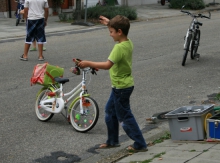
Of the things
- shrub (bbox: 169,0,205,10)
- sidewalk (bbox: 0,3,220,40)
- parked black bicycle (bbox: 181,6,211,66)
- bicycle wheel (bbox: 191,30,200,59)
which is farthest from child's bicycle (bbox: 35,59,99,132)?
shrub (bbox: 169,0,205,10)

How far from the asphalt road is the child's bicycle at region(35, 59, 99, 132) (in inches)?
5.9

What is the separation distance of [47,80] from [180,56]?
24.0ft

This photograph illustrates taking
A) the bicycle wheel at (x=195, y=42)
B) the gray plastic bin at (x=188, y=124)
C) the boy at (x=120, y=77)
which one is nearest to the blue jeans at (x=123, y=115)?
the boy at (x=120, y=77)

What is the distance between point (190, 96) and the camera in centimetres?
1027

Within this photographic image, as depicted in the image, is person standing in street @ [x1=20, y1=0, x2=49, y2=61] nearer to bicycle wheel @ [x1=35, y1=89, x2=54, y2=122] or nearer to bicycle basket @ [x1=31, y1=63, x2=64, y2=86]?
bicycle wheel @ [x1=35, y1=89, x2=54, y2=122]

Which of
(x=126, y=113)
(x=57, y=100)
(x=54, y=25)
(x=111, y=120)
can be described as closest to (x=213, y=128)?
(x=126, y=113)

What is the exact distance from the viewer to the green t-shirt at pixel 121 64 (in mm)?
6531

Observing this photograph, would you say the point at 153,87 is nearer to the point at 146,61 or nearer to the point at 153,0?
the point at 146,61

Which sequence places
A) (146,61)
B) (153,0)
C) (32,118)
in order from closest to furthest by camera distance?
(32,118) → (146,61) → (153,0)

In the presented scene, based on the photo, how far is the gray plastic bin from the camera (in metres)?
7.09

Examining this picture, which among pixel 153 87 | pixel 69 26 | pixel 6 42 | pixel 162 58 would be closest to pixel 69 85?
pixel 153 87

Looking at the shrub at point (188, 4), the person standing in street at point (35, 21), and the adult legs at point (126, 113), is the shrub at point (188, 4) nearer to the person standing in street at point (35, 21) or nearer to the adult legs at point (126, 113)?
the person standing in street at point (35, 21)

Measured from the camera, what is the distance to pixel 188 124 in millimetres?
7148

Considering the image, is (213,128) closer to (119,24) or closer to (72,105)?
(119,24)
